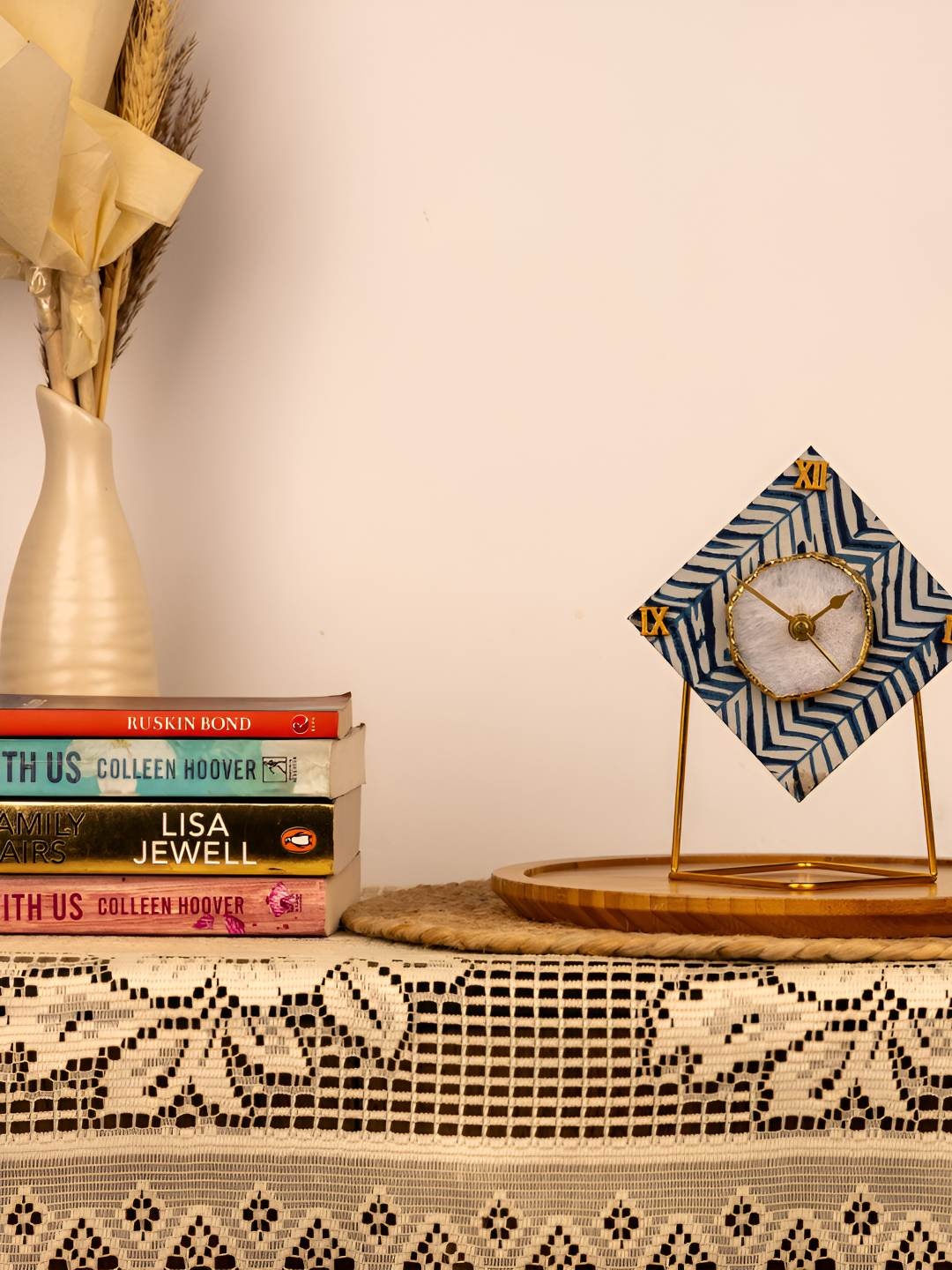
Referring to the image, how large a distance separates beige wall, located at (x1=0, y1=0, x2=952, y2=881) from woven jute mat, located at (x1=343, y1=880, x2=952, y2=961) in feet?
1.33

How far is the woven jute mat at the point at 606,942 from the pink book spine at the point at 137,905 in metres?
0.07

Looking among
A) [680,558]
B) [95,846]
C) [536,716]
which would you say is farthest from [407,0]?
[95,846]

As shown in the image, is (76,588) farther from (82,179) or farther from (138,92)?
(138,92)

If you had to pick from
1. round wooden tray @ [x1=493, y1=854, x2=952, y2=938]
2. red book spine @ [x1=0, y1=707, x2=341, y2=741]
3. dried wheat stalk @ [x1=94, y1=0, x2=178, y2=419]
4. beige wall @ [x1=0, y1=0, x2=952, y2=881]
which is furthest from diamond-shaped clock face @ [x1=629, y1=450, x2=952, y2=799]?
dried wheat stalk @ [x1=94, y1=0, x2=178, y2=419]

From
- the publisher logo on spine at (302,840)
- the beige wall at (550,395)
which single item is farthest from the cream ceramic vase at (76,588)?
the publisher logo on spine at (302,840)

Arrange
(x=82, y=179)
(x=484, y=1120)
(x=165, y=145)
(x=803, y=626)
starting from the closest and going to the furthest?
(x=484, y=1120) < (x=803, y=626) < (x=82, y=179) < (x=165, y=145)

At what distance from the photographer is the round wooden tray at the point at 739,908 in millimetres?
672

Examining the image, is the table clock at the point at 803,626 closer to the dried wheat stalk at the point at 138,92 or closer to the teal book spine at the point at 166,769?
the teal book spine at the point at 166,769

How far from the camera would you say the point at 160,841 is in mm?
729

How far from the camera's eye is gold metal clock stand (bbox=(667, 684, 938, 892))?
2.50 ft

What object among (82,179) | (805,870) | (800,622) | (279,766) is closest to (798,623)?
(800,622)

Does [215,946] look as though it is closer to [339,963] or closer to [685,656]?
[339,963]

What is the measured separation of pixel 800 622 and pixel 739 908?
201 mm

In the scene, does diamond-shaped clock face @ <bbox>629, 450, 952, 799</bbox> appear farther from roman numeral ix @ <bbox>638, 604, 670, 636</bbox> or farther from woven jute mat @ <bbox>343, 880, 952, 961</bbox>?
woven jute mat @ <bbox>343, 880, 952, 961</bbox>
